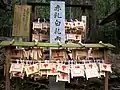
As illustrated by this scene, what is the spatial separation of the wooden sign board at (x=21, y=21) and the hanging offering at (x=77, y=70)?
1.38m

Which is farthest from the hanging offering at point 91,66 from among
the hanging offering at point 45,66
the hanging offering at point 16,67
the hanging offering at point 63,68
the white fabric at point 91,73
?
the hanging offering at point 16,67

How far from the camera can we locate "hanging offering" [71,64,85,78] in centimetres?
446

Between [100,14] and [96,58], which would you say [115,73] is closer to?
[96,58]

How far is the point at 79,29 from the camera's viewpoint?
209 inches

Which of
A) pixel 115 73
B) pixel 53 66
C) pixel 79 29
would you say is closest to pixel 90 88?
pixel 115 73

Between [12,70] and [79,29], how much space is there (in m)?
1.75

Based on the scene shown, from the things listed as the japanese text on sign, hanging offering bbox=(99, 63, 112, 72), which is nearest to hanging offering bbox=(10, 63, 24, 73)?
the japanese text on sign

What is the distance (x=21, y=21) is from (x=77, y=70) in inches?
70.6

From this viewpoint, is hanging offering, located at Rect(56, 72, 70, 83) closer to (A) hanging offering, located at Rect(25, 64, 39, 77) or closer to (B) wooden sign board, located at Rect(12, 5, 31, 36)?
(A) hanging offering, located at Rect(25, 64, 39, 77)

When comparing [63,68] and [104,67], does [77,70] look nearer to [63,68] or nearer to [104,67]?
[63,68]

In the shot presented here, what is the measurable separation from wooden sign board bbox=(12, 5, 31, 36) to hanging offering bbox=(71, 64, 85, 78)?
1.38 metres

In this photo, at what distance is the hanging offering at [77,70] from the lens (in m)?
4.46

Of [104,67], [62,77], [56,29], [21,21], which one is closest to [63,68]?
[62,77]

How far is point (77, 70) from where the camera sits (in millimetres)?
4496
